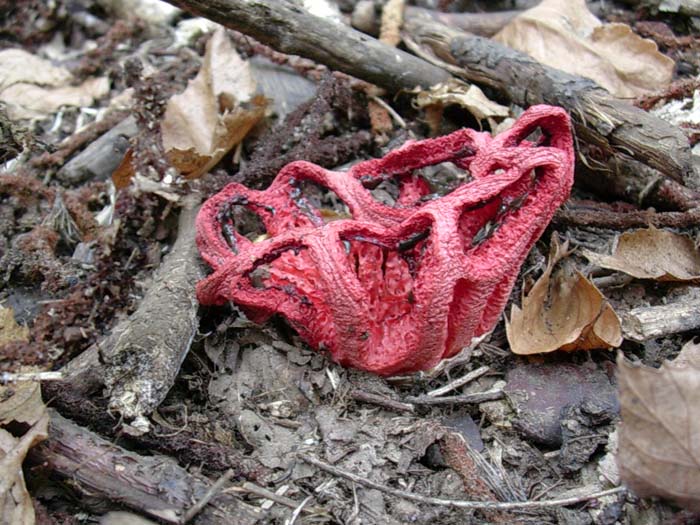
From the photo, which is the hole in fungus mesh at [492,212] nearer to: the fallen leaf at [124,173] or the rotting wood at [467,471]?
the rotting wood at [467,471]

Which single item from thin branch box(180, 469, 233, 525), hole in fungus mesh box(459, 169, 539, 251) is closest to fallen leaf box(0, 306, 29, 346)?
thin branch box(180, 469, 233, 525)

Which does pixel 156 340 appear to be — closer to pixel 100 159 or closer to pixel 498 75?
pixel 100 159

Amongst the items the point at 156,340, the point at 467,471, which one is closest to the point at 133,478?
the point at 156,340

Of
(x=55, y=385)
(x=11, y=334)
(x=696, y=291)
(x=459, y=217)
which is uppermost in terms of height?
(x=459, y=217)

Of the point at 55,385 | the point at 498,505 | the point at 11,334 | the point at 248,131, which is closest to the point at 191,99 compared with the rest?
the point at 248,131

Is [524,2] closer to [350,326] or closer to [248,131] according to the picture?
[248,131]

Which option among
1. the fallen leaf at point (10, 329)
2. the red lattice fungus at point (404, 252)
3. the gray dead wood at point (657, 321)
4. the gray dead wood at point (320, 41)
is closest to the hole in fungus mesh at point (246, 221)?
the red lattice fungus at point (404, 252)

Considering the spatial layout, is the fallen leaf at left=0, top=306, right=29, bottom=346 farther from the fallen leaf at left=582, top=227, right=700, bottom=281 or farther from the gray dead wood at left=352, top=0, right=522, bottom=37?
the gray dead wood at left=352, top=0, right=522, bottom=37
